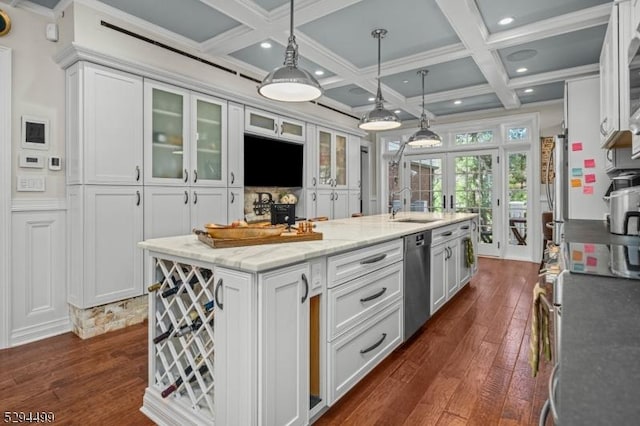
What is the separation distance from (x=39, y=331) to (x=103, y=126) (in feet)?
5.56

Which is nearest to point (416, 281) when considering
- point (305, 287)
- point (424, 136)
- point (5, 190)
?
point (305, 287)

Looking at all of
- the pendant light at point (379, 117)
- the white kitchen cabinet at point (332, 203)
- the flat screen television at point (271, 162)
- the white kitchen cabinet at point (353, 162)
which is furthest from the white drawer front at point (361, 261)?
the white kitchen cabinet at point (353, 162)

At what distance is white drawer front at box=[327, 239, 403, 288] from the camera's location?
5.73 feet

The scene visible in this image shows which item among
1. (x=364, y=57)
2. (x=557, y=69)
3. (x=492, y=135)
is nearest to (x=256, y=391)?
(x=364, y=57)

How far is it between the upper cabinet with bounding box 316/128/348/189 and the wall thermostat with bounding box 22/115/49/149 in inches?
123

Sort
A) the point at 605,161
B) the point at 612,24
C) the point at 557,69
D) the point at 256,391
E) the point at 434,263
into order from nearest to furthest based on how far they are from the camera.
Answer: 1. the point at 256,391
2. the point at 612,24
3. the point at 434,263
4. the point at 605,161
5. the point at 557,69

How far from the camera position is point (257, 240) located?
5.73 ft

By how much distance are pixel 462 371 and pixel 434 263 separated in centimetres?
Answer: 94

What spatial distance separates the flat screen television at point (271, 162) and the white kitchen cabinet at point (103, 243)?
1400mm

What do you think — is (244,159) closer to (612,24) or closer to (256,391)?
(256,391)

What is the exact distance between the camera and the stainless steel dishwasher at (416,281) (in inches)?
98.5

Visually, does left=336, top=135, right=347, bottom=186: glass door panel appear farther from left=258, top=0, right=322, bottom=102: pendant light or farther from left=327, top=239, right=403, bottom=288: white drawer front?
left=327, top=239, right=403, bottom=288: white drawer front

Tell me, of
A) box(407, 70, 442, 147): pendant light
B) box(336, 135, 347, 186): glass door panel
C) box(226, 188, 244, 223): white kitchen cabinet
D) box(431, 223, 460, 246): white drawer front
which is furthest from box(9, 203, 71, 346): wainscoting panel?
box(336, 135, 347, 186): glass door panel

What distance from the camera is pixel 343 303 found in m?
1.82
